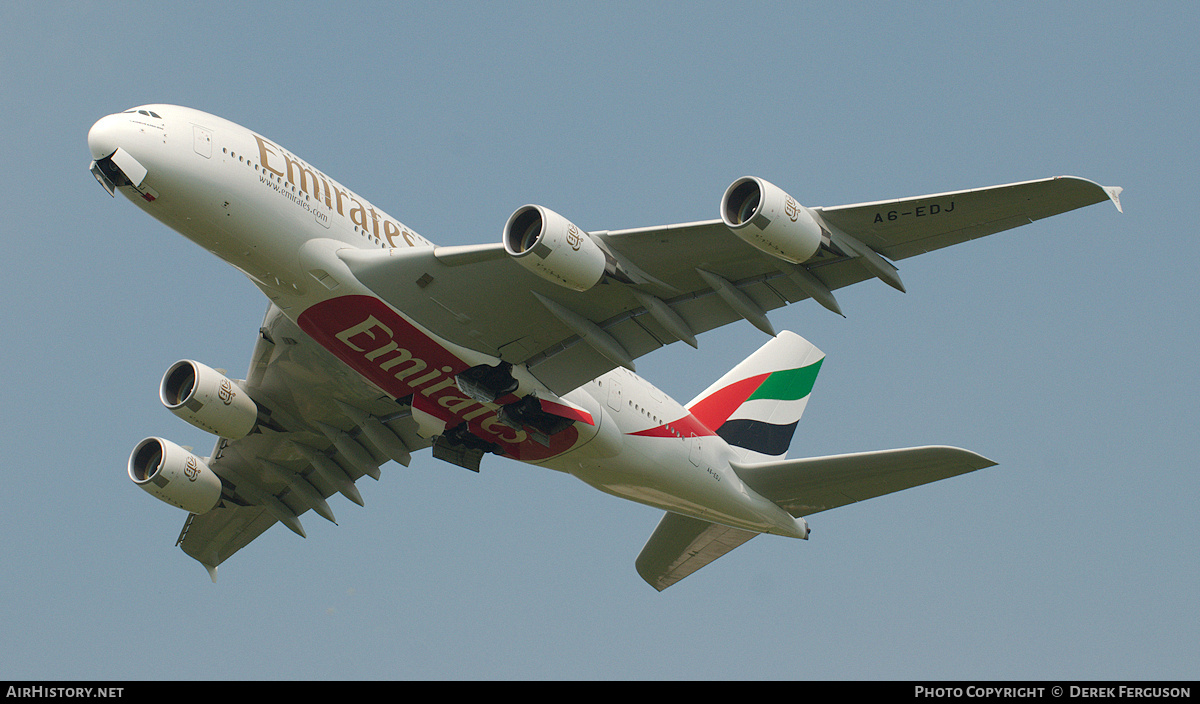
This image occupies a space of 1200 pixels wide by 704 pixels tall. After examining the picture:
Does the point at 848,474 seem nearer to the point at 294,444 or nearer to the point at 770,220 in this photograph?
the point at 770,220

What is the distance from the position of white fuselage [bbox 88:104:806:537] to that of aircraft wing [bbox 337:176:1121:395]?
1.92 ft

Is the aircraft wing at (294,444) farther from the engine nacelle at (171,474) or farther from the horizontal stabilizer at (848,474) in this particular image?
the horizontal stabilizer at (848,474)

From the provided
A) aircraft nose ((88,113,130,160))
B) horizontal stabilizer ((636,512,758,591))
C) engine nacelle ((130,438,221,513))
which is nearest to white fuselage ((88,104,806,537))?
aircraft nose ((88,113,130,160))

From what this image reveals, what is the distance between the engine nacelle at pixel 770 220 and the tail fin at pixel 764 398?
1046 cm

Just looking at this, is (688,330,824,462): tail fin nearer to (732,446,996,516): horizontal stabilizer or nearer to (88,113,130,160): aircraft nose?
(732,446,996,516): horizontal stabilizer

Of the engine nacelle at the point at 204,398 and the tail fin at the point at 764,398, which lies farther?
the tail fin at the point at 764,398

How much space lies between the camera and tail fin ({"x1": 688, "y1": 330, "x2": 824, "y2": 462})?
94.2 feet

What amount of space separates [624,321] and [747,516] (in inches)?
273

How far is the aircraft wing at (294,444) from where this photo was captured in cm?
2475

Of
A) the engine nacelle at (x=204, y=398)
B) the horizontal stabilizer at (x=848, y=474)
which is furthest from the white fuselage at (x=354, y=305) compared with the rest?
the engine nacelle at (x=204, y=398)
